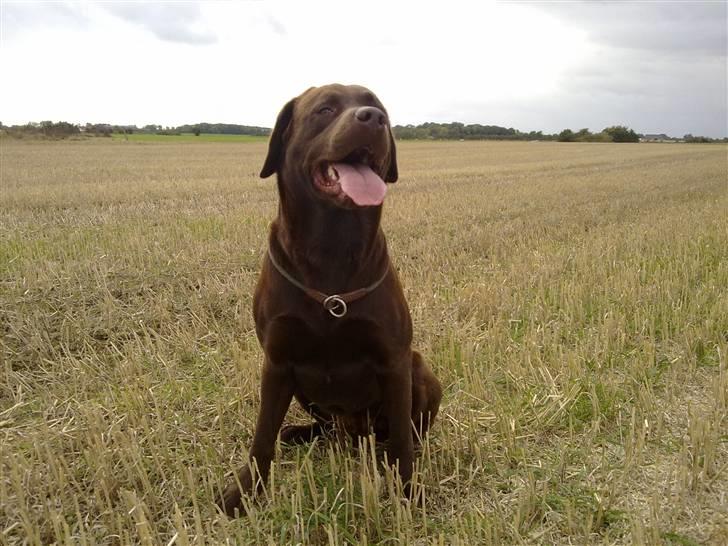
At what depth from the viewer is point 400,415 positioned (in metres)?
2.41

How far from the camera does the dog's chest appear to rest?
7.39 ft

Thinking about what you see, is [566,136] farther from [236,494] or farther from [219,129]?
[236,494]

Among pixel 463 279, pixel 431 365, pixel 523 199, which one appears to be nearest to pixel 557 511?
pixel 431 365

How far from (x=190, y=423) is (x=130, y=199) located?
30.6 feet

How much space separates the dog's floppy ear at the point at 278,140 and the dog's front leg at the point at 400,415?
1037 millimetres

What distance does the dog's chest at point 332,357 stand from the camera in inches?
88.7

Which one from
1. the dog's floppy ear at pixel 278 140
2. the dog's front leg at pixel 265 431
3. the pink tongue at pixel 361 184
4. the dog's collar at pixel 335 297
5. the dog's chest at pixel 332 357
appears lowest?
the dog's front leg at pixel 265 431

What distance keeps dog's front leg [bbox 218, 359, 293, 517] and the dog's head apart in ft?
2.60

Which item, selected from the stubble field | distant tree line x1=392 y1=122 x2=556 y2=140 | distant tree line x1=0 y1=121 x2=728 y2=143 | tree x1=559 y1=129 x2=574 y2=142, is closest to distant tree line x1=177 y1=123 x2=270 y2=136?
distant tree line x1=0 y1=121 x2=728 y2=143

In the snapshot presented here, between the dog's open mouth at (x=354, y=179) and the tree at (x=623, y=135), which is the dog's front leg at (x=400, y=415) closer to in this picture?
the dog's open mouth at (x=354, y=179)

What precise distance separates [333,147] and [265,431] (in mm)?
1244

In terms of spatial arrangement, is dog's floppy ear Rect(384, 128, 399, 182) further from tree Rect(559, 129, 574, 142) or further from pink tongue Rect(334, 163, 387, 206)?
tree Rect(559, 129, 574, 142)

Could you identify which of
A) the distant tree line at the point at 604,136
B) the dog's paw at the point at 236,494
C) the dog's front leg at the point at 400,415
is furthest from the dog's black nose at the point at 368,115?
the distant tree line at the point at 604,136

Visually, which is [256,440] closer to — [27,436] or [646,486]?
[27,436]
